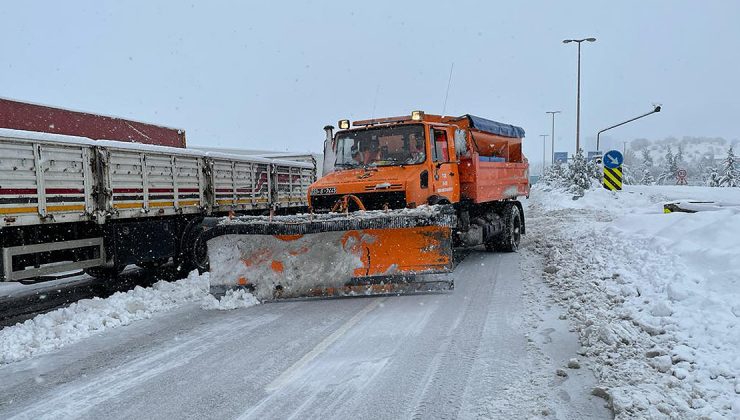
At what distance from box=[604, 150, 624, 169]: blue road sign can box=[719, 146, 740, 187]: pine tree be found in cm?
4342

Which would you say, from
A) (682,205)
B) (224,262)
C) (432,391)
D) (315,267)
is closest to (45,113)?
(224,262)

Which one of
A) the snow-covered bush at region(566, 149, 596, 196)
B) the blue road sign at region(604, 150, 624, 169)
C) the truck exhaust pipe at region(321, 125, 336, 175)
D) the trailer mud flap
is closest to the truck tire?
the truck exhaust pipe at region(321, 125, 336, 175)

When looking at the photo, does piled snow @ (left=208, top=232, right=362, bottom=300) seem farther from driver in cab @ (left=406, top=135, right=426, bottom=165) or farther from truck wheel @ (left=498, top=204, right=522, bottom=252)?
truck wheel @ (left=498, top=204, right=522, bottom=252)

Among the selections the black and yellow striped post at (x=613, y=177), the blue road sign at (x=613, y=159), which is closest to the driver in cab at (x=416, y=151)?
the blue road sign at (x=613, y=159)

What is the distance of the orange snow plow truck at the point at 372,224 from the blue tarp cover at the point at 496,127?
2.9 inches

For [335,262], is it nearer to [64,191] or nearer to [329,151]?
→ [329,151]

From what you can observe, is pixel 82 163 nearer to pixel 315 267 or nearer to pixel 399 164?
pixel 315 267

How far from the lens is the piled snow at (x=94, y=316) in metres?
5.20

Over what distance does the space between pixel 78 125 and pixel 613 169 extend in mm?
16467

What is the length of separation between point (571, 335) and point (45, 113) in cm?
1088

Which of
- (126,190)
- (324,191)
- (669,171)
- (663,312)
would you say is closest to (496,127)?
(324,191)

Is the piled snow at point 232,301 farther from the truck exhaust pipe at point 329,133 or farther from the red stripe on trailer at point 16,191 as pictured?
the truck exhaust pipe at point 329,133

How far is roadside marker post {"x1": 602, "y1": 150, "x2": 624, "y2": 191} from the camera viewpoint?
1673 cm

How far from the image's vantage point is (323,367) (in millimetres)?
4246
